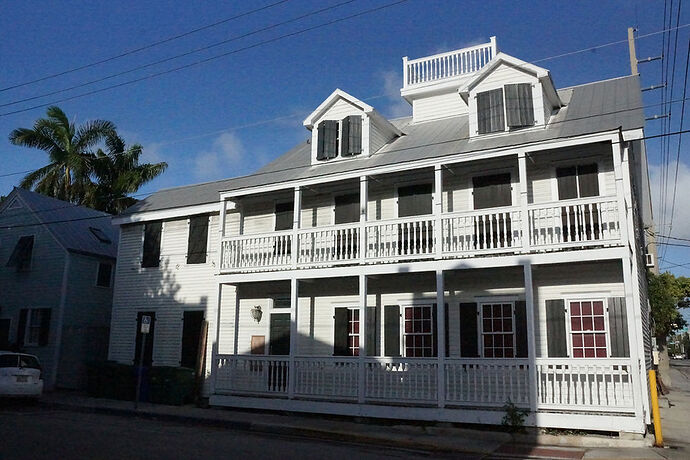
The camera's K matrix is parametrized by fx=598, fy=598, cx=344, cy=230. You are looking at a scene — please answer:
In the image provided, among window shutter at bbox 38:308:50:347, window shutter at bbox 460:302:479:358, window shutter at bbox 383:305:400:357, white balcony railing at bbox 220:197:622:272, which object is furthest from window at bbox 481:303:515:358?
window shutter at bbox 38:308:50:347

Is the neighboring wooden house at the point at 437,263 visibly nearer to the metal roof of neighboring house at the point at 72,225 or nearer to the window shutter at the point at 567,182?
the window shutter at the point at 567,182

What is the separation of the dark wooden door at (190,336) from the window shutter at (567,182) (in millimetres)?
11398

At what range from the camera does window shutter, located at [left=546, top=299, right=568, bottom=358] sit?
13.6 metres

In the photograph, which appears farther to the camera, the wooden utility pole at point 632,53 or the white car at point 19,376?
the wooden utility pole at point 632,53

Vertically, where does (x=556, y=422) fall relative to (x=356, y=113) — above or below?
below

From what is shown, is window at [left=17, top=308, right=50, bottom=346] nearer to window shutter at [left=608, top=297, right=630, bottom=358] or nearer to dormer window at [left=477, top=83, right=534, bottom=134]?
dormer window at [left=477, top=83, right=534, bottom=134]

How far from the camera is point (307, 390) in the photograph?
15.4 m

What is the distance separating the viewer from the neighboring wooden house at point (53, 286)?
72.9 ft

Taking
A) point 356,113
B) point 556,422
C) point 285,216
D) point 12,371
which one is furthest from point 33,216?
point 556,422

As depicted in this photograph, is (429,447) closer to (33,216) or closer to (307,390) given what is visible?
(307,390)

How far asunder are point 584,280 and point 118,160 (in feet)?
102

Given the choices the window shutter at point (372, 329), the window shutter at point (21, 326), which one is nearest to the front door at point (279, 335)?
the window shutter at point (372, 329)

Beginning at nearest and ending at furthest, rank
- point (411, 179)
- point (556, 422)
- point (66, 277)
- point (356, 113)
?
point (556, 422) < point (411, 179) < point (356, 113) < point (66, 277)

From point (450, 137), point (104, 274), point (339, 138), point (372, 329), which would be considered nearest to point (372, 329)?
point (372, 329)
